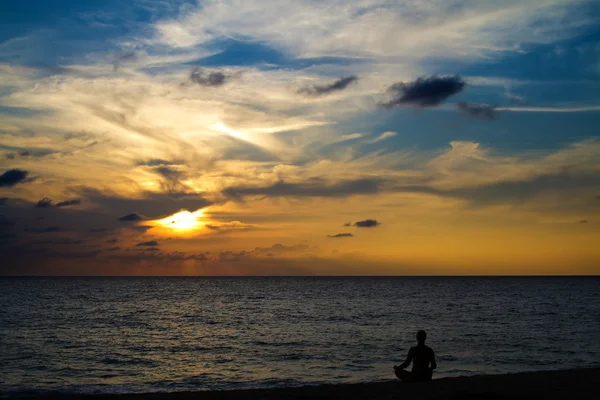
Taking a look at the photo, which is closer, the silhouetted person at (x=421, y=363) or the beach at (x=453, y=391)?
the beach at (x=453, y=391)

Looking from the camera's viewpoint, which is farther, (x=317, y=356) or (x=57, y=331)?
(x=57, y=331)

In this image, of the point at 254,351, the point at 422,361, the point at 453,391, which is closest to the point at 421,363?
the point at 422,361

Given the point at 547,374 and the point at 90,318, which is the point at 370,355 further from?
the point at 90,318

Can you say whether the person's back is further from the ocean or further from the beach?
the ocean

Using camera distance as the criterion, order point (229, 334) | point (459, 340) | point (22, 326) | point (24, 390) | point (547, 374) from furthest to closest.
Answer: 1. point (22, 326)
2. point (229, 334)
3. point (459, 340)
4. point (24, 390)
5. point (547, 374)

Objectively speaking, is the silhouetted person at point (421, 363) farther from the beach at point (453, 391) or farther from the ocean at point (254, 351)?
the ocean at point (254, 351)

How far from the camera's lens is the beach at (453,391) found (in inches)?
568

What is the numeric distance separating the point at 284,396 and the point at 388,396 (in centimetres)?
317

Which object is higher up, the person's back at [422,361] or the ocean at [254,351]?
the person's back at [422,361]

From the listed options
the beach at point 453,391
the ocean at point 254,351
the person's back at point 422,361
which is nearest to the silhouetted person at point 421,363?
the person's back at point 422,361

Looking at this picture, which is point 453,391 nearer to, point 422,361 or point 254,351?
point 422,361

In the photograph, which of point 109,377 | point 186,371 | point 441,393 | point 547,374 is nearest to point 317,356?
point 186,371

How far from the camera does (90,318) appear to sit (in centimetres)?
6138

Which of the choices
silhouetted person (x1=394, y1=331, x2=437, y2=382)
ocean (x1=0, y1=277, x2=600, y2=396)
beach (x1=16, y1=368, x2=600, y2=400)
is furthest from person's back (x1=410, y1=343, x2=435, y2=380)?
ocean (x1=0, y1=277, x2=600, y2=396)
